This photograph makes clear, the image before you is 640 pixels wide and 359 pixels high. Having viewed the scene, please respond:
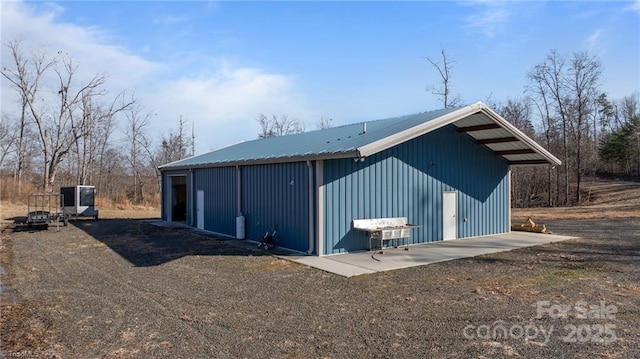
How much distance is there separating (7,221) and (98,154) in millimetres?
23421

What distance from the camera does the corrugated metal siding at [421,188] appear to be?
37.1ft

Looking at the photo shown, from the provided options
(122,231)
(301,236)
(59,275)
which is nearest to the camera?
(59,275)

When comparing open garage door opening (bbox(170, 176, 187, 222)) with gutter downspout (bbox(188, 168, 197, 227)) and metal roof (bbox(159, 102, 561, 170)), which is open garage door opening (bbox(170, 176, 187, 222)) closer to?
gutter downspout (bbox(188, 168, 197, 227))

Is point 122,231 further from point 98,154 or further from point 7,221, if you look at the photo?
point 98,154

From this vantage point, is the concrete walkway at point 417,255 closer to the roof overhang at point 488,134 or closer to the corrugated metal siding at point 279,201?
the corrugated metal siding at point 279,201

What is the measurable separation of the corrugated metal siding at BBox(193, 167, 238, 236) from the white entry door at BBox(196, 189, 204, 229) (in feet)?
0.82

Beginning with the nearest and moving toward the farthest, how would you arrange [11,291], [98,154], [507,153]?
[11,291] → [507,153] → [98,154]

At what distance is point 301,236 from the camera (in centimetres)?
1141

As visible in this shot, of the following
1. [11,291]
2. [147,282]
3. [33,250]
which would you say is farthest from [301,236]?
[33,250]

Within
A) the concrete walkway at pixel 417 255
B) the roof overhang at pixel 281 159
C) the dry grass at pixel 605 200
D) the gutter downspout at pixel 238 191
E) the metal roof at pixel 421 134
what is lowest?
the concrete walkway at pixel 417 255

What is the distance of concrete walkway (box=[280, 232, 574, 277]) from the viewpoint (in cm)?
955

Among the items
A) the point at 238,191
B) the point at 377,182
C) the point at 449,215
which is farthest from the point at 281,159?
the point at 449,215

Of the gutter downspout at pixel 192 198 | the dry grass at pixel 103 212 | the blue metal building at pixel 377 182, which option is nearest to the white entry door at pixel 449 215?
the blue metal building at pixel 377 182

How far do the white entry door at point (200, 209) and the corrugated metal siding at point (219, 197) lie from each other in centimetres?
25
